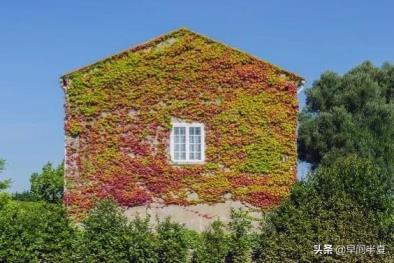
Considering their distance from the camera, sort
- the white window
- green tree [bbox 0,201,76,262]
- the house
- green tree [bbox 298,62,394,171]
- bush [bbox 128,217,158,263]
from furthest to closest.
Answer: green tree [bbox 298,62,394,171] → the white window → the house → bush [bbox 128,217,158,263] → green tree [bbox 0,201,76,262]

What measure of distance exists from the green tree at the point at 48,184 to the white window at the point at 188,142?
14600mm

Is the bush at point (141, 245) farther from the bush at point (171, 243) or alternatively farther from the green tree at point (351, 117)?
the green tree at point (351, 117)

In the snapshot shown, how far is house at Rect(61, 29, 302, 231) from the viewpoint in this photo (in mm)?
27203

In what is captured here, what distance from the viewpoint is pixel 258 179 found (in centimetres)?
2762

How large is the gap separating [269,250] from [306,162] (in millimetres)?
23865

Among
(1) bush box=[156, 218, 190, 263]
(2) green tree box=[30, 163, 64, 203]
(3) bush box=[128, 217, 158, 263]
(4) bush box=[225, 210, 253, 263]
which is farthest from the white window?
(2) green tree box=[30, 163, 64, 203]

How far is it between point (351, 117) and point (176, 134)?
72.3 ft

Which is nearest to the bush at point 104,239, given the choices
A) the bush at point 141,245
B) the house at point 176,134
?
the bush at point 141,245

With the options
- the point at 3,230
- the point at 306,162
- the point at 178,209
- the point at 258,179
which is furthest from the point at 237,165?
the point at 306,162

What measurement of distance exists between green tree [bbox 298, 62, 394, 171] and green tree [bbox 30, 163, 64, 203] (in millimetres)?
16138

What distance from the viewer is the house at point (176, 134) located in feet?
89.2

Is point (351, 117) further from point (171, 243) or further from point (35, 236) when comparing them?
point (35, 236)

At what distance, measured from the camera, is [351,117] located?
46781 mm

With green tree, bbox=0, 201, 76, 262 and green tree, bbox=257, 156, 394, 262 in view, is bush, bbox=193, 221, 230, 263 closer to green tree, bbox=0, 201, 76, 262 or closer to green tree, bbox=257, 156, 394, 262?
green tree, bbox=257, 156, 394, 262
